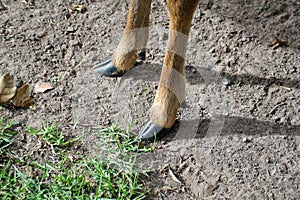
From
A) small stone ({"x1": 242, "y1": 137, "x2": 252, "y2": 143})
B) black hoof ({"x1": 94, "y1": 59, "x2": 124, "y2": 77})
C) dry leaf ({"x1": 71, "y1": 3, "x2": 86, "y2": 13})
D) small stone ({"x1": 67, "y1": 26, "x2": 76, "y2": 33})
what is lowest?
small stone ({"x1": 242, "y1": 137, "x2": 252, "y2": 143})

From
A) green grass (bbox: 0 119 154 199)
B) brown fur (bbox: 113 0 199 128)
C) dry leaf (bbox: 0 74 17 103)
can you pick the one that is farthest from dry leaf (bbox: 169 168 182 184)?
dry leaf (bbox: 0 74 17 103)

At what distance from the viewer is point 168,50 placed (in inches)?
110

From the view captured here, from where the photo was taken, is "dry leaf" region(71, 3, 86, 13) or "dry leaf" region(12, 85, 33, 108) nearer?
"dry leaf" region(12, 85, 33, 108)

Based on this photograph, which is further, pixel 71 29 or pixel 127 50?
pixel 71 29

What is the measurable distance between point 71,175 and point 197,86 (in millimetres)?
1008

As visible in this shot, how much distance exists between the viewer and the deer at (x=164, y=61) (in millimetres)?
2671

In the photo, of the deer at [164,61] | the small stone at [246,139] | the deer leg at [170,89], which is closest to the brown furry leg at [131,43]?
the deer at [164,61]

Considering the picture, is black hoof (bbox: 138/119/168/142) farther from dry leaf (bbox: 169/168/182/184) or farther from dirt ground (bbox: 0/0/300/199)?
dry leaf (bbox: 169/168/182/184)

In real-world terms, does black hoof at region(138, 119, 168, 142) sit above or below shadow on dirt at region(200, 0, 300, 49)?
below

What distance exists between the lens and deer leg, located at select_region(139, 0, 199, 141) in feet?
9.02

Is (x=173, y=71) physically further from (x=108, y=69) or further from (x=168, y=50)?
(x=108, y=69)

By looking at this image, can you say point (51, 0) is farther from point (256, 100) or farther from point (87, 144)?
point (256, 100)

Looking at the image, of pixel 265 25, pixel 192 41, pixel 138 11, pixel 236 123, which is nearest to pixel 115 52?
pixel 138 11


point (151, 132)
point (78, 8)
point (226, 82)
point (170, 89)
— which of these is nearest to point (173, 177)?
point (151, 132)
